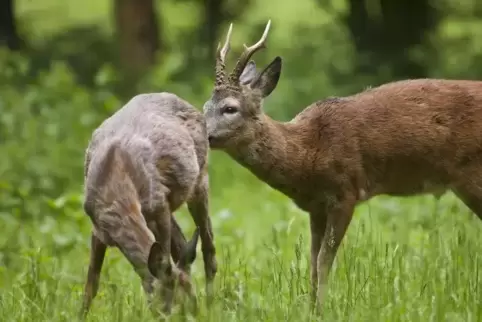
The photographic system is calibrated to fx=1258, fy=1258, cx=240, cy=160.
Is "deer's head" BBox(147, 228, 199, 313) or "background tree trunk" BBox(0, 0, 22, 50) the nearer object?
"deer's head" BBox(147, 228, 199, 313)

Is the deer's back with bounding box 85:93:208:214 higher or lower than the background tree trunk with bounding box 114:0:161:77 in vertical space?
lower

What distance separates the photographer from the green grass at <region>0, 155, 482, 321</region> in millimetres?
6797

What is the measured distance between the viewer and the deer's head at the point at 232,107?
823 centimetres

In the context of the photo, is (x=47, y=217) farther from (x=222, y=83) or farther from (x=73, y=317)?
(x=73, y=317)

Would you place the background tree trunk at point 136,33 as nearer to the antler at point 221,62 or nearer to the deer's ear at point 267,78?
the deer's ear at point 267,78

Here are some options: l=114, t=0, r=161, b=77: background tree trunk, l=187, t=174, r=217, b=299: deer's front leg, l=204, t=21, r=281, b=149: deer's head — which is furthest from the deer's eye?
l=114, t=0, r=161, b=77: background tree trunk

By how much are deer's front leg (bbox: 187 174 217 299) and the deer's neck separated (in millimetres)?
313

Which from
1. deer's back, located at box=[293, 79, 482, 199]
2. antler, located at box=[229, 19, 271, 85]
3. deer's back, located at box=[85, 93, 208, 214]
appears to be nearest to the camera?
deer's back, located at box=[85, 93, 208, 214]

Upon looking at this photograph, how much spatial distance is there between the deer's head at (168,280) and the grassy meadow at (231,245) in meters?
0.11

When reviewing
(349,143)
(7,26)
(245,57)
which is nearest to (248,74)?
(245,57)

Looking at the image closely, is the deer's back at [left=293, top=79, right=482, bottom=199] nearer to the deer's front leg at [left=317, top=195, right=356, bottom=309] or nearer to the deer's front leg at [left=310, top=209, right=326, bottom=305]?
the deer's front leg at [left=317, top=195, right=356, bottom=309]

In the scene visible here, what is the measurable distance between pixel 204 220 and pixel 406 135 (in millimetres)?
1486

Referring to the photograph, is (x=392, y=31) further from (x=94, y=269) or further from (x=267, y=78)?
(x=94, y=269)

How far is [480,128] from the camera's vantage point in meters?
8.60
